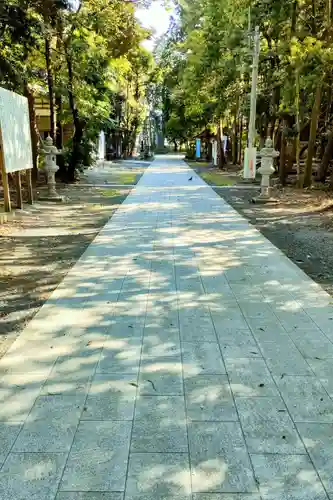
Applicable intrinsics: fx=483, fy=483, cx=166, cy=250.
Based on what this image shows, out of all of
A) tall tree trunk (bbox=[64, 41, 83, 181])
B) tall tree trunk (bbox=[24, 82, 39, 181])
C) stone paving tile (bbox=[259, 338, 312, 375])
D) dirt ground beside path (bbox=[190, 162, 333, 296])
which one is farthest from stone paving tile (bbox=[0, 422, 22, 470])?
tall tree trunk (bbox=[64, 41, 83, 181])

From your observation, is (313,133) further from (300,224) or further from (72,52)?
(72,52)

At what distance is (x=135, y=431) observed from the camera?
2852mm

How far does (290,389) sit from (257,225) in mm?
6978

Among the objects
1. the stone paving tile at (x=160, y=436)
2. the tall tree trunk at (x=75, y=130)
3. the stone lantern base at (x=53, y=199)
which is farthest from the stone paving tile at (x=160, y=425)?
the tall tree trunk at (x=75, y=130)

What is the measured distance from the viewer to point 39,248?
7.61m

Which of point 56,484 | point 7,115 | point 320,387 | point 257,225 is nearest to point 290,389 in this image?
point 320,387

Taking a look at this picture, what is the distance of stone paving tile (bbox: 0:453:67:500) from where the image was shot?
2.36 metres

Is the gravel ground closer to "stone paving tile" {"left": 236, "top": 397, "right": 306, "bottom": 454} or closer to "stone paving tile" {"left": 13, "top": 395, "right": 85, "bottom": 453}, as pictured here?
"stone paving tile" {"left": 236, "top": 397, "right": 306, "bottom": 454}

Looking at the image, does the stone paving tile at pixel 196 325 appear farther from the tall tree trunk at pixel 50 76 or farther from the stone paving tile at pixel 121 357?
the tall tree trunk at pixel 50 76

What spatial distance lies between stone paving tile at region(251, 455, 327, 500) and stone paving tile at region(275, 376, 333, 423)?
434 millimetres

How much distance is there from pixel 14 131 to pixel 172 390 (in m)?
7.96

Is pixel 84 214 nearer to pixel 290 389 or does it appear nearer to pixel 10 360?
pixel 10 360

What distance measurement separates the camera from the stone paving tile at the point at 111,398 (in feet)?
9.93

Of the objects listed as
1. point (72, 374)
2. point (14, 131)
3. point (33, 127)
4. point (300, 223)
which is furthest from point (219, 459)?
point (33, 127)
